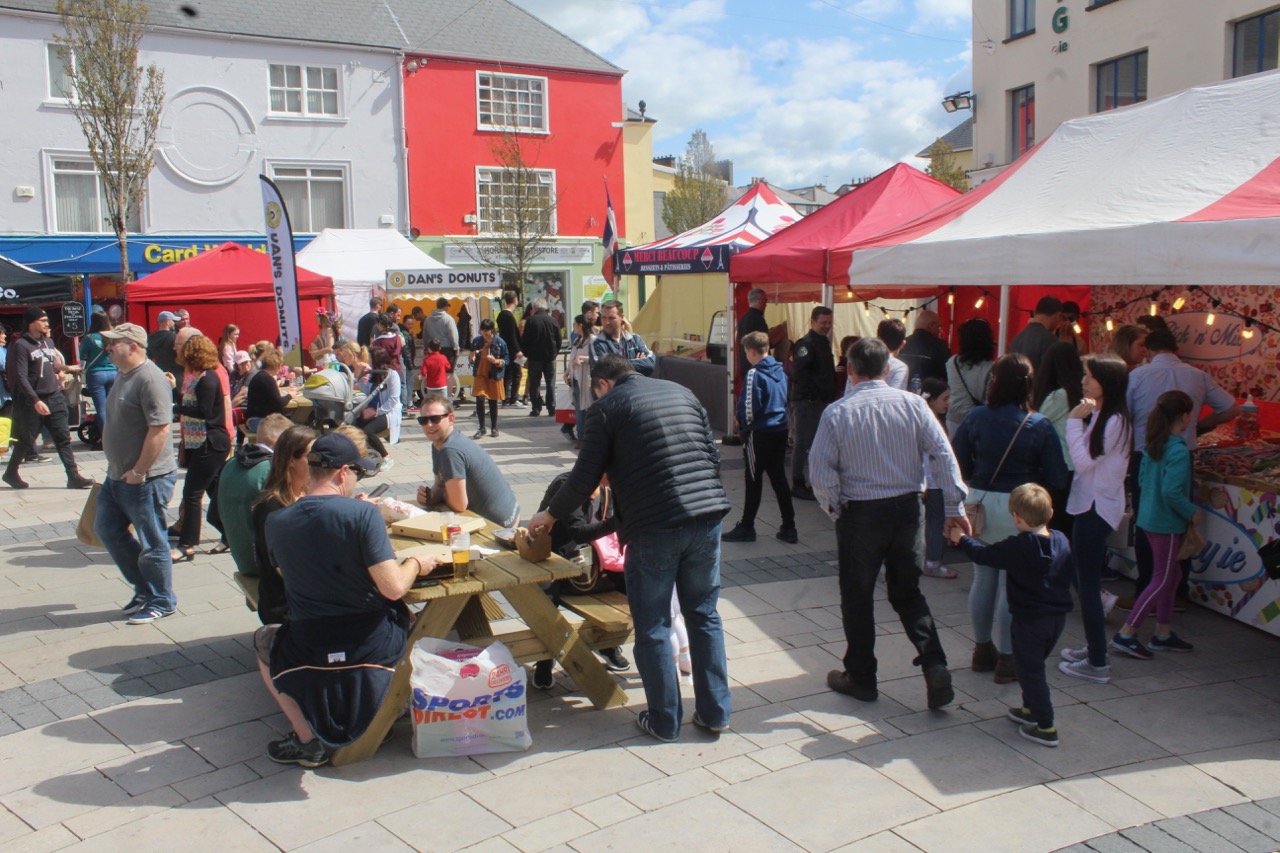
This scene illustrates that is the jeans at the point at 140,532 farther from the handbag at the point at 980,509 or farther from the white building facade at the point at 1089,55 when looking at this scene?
the white building facade at the point at 1089,55

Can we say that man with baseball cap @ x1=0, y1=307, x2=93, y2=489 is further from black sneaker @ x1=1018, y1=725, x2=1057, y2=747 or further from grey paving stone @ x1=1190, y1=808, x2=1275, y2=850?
grey paving stone @ x1=1190, y1=808, x2=1275, y2=850

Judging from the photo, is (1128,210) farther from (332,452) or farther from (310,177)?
(310,177)

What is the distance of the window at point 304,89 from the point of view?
24.9 m

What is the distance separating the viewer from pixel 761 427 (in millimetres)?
7539

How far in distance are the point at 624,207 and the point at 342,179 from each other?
8043mm

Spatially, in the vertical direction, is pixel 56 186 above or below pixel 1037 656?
above

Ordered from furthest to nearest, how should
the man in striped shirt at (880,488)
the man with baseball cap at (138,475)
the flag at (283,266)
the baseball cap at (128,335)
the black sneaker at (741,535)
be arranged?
the flag at (283,266)
the black sneaker at (741,535)
the baseball cap at (128,335)
the man with baseball cap at (138,475)
the man in striped shirt at (880,488)

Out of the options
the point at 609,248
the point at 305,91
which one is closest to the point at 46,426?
the point at 609,248

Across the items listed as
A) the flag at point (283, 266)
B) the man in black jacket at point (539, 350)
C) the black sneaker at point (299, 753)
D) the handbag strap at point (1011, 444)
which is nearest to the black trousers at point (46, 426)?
the flag at point (283, 266)

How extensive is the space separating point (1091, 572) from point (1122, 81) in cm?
1800

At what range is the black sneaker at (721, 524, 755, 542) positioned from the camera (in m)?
7.77

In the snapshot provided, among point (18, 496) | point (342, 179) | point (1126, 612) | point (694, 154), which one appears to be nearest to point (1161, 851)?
point (1126, 612)

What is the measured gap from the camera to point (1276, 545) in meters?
5.03

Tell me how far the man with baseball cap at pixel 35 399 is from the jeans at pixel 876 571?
315 inches
